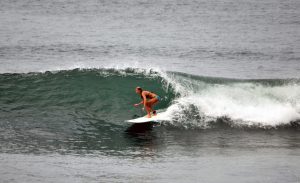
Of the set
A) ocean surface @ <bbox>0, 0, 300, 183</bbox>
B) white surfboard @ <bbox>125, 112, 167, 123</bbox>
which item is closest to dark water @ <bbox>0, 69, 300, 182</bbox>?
ocean surface @ <bbox>0, 0, 300, 183</bbox>

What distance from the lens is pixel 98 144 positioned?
13.5m

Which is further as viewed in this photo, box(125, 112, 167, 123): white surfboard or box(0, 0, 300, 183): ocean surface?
box(125, 112, 167, 123): white surfboard

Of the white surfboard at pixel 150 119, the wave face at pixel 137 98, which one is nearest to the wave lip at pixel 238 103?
the wave face at pixel 137 98

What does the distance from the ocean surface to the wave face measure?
41 millimetres

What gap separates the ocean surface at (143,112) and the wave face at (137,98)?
4 cm

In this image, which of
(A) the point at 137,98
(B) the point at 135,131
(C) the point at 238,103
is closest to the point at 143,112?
(A) the point at 137,98


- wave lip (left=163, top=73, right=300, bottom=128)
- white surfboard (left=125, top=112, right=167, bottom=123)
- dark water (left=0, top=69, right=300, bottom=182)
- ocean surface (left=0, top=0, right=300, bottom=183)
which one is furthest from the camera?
wave lip (left=163, top=73, right=300, bottom=128)

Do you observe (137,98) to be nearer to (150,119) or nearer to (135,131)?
(150,119)

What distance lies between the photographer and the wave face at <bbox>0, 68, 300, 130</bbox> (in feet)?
52.7

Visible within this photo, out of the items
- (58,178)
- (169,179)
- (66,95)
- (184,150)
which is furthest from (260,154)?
(66,95)

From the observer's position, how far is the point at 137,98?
17.8 meters

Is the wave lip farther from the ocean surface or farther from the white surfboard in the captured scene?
the white surfboard

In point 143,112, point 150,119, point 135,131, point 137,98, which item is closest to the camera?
point 135,131

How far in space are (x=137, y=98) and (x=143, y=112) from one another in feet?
4.82
